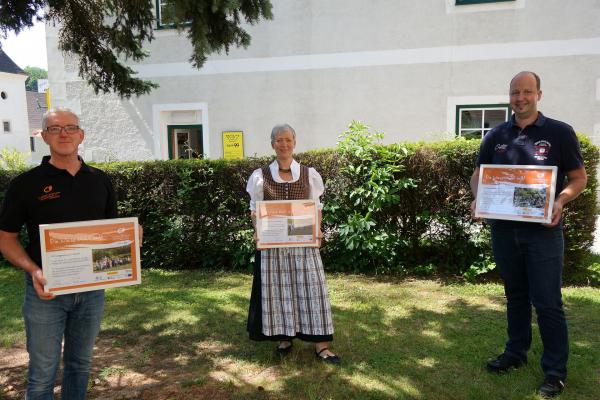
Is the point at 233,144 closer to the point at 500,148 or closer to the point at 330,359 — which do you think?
the point at 330,359

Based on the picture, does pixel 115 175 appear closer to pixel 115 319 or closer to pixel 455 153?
pixel 115 319

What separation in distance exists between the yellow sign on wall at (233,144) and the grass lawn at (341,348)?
5.76 m

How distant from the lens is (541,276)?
317 cm

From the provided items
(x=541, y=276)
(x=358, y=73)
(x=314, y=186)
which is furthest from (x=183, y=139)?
(x=541, y=276)

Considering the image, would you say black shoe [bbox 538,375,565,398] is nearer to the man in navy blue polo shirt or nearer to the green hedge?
the man in navy blue polo shirt

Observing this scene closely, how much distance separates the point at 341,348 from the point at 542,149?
7.53 ft

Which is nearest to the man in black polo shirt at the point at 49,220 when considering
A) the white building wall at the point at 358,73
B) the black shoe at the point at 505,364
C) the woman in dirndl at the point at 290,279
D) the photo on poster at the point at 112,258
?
the photo on poster at the point at 112,258

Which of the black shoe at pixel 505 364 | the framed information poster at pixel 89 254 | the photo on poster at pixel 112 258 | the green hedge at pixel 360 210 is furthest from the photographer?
the green hedge at pixel 360 210

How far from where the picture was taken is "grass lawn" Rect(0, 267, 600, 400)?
3.48 m

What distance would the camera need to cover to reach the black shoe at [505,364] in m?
3.61

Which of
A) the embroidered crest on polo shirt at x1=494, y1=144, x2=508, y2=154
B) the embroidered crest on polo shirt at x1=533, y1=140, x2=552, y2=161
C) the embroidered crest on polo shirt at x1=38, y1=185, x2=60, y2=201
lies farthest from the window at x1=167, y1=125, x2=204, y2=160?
the embroidered crest on polo shirt at x1=533, y1=140, x2=552, y2=161

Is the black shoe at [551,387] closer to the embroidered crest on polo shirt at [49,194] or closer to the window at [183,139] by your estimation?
the embroidered crest on polo shirt at [49,194]

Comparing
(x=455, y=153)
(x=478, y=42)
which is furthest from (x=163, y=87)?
(x=455, y=153)

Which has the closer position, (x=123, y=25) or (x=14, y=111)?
(x=123, y=25)
